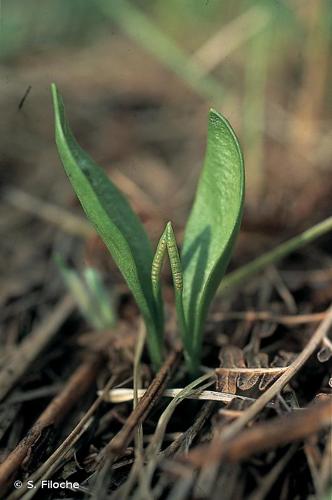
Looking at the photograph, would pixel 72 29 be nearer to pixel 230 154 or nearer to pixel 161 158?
pixel 161 158

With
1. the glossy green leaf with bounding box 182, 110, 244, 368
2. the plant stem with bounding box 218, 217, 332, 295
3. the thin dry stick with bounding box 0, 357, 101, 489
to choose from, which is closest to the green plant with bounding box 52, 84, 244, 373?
the glossy green leaf with bounding box 182, 110, 244, 368

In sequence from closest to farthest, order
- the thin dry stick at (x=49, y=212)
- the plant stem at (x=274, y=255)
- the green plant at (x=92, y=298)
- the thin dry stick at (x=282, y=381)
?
the thin dry stick at (x=282, y=381), the plant stem at (x=274, y=255), the green plant at (x=92, y=298), the thin dry stick at (x=49, y=212)

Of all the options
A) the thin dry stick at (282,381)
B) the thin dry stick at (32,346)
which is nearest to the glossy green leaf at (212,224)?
the thin dry stick at (282,381)

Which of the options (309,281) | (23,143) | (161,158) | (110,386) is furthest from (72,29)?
(110,386)

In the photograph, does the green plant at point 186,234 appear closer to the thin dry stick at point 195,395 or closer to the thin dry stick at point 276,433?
the thin dry stick at point 195,395

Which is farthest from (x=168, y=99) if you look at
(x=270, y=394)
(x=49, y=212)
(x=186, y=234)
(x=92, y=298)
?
(x=270, y=394)

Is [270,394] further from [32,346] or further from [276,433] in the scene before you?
[32,346]

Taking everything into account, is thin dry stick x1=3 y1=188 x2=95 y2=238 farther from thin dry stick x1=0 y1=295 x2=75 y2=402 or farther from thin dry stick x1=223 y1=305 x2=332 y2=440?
thin dry stick x1=223 y1=305 x2=332 y2=440
